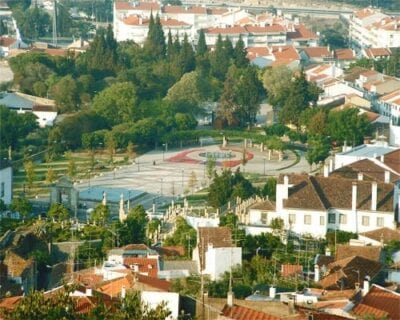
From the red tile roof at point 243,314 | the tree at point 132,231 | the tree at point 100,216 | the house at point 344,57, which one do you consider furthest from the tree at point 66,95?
the red tile roof at point 243,314

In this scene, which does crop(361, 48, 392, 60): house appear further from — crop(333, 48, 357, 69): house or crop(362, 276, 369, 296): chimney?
A: crop(362, 276, 369, 296): chimney

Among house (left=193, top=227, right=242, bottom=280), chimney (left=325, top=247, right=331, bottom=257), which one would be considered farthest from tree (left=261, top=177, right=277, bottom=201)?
house (left=193, top=227, right=242, bottom=280)

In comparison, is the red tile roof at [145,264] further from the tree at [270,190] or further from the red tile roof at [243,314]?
the tree at [270,190]

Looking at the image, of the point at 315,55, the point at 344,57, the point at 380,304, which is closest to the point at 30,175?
the point at 380,304

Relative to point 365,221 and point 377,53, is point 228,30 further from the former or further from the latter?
point 365,221

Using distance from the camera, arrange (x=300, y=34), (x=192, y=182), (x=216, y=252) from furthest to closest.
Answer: (x=300, y=34)
(x=192, y=182)
(x=216, y=252)
